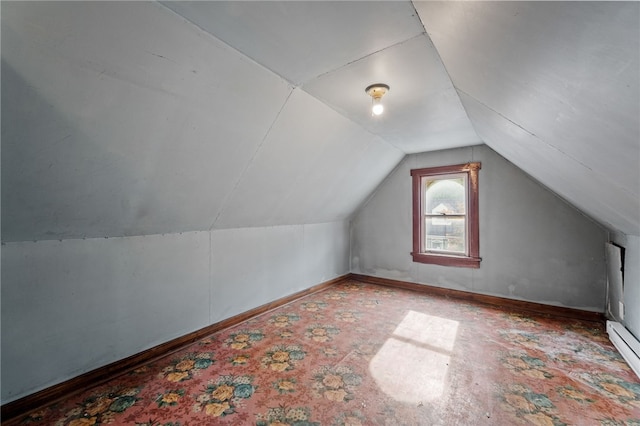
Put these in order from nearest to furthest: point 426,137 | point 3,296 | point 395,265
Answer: point 3,296, point 426,137, point 395,265

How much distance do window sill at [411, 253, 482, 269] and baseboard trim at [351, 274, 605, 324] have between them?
0.38 m

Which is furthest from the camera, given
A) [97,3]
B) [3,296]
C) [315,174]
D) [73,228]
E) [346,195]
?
[346,195]

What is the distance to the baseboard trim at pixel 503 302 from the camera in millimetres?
3119

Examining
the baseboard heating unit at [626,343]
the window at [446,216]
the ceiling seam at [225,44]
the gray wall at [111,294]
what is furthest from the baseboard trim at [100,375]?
the baseboard heating unit at [626,343]

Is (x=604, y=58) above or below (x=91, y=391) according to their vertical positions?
above

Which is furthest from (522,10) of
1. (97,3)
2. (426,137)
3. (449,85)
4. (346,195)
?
(346,195)

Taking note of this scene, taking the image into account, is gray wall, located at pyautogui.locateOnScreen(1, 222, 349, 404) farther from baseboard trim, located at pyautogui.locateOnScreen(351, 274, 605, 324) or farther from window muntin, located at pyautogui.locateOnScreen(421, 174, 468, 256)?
window muntin, located at pyautogui.locateOnScreen(421, 174, 468, 256)

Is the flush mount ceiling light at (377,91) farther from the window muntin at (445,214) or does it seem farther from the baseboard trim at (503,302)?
the baseboard trim at (503,302)

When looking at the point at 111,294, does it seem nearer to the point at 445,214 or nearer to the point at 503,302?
the point at 445,214

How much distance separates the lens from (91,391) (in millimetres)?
1886

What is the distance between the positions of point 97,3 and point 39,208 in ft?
4.15

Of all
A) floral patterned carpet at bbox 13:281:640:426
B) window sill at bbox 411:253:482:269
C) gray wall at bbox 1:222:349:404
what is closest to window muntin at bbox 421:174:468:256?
window sill at bbox 411:253:482:269

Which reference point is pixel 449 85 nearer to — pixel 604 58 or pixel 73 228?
pixel 604 58

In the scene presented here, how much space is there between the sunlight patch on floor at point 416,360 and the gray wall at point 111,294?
166cm
